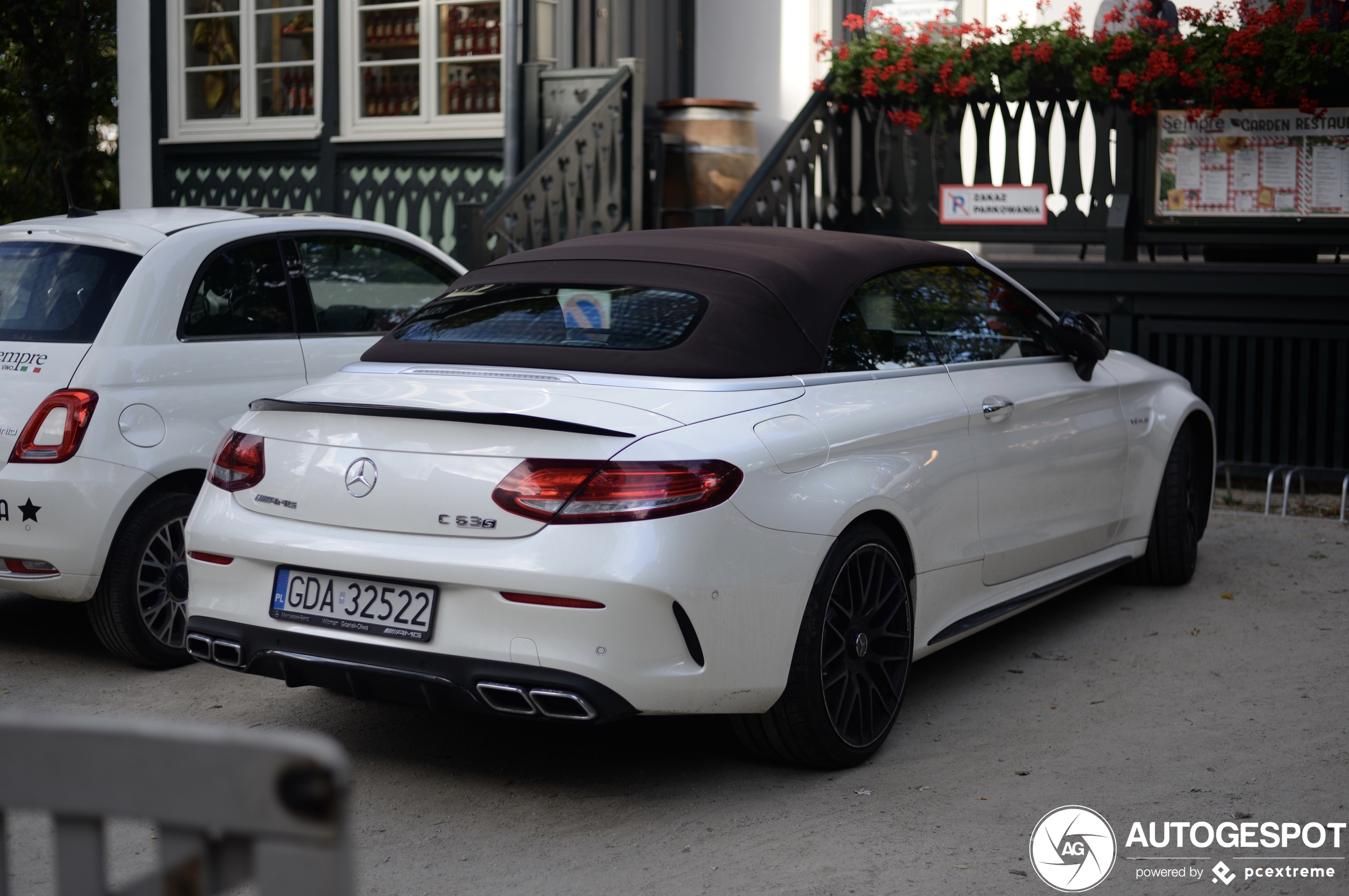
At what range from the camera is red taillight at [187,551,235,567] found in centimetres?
405

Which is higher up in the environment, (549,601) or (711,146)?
(711,146)

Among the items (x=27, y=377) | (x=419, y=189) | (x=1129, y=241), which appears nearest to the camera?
(x=27, y=377)

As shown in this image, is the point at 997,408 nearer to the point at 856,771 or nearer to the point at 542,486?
the point at 856,771

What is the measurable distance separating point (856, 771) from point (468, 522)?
145cm

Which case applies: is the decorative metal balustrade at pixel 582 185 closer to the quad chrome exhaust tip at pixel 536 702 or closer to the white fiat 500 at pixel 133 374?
the white fiat 500 at pixel 133 374

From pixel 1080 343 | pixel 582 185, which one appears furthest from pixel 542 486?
pixel 582 185

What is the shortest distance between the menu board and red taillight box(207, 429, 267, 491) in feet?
24.7

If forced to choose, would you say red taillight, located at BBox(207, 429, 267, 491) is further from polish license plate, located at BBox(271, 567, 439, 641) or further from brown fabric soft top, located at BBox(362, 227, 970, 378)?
brown fabric soft top, located at BBox(362, 227, 970, 378)

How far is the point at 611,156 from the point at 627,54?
188 centimetres

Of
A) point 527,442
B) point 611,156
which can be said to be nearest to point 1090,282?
point 611,156

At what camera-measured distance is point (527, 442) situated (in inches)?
146

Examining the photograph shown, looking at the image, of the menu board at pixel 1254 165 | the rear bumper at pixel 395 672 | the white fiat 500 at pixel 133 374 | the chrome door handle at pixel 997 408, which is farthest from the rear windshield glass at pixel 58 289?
the menu board at pixel 1254 165

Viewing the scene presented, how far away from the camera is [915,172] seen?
10797 millimetres

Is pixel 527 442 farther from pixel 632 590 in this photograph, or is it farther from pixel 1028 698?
pixel 1028 698
